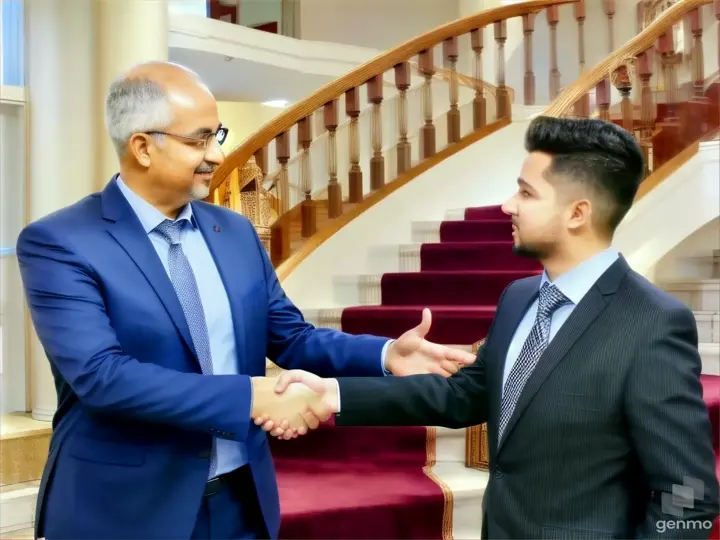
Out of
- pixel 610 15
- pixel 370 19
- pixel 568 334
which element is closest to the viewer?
pixel 568 334

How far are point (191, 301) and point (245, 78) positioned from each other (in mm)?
7076

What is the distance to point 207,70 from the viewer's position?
7.76m

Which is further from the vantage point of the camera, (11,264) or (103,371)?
(11,264)

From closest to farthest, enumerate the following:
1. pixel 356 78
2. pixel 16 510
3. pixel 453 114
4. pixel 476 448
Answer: pixel 476 448 → pixel 16 510 → pixel 356 78 → pixel 453 114

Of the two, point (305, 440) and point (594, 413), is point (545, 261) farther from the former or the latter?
point (305, 440)

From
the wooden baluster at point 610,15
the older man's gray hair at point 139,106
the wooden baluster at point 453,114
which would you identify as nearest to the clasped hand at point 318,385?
the older man's gray hair at point 139,106

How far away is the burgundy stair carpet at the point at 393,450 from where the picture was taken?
8.71 feet

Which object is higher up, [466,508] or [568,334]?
[568,334]

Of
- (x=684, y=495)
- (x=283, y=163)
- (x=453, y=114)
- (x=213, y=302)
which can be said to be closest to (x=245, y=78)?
(x=453, y=114)

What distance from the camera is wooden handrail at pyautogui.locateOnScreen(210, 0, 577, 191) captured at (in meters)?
3.91

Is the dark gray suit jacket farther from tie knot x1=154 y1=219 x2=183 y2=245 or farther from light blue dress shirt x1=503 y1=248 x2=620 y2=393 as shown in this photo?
tie knot x1=154 y1=219 x2=183 y2=245

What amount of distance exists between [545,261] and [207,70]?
680 cm

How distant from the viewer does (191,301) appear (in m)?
1.56

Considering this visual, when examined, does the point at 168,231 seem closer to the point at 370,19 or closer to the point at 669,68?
the point at 669,68
